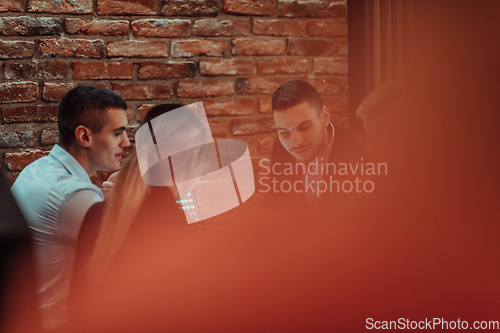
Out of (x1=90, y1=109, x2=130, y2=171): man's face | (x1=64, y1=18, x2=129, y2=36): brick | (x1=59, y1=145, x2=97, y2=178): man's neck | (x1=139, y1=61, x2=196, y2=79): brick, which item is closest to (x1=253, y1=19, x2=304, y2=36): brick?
(x1=139, y1=61, x2=196, y2=79): brick

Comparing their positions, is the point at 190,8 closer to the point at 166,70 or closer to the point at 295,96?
the point at 166,70

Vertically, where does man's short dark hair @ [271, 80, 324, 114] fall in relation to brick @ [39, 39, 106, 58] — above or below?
below

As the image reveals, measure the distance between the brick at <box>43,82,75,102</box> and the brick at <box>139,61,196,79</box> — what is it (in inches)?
7.6

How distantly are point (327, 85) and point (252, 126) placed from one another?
0.24 m

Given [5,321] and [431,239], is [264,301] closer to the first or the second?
[431,239]

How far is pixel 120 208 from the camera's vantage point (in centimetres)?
95

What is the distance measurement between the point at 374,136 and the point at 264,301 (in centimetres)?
57

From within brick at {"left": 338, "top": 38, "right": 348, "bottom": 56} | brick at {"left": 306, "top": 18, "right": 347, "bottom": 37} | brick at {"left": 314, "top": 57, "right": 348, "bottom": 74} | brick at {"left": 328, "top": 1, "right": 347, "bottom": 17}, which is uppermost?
brick at {"left": 328, "top": 1, "right": 347, "bottom": 17}

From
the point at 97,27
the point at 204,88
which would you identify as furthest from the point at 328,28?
the point at 97,27

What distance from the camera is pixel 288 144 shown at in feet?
3.27

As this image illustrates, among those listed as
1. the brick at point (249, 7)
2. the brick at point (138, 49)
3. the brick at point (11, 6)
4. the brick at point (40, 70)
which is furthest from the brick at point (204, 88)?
the brick at point (11, 6)

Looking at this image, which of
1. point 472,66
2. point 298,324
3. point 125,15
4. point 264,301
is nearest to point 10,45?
point 125,15

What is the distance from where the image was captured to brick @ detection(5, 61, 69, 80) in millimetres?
1002

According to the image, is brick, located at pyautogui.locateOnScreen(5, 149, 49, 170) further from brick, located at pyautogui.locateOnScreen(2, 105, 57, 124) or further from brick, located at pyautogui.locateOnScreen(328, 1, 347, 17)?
brick, located at pyautogui.locateOnScreen(328, 1, 347, 17)
